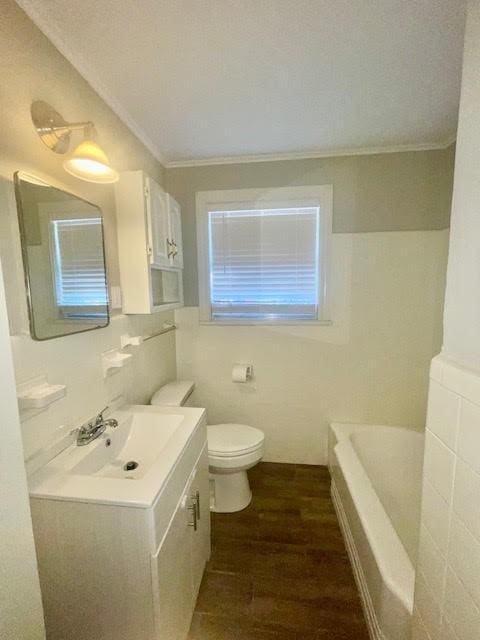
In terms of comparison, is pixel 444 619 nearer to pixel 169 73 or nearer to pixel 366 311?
pixel 366 311

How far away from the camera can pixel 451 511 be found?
0.69 meters

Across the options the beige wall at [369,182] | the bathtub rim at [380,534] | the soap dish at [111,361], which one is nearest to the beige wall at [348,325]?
the beige wall at [369,182]

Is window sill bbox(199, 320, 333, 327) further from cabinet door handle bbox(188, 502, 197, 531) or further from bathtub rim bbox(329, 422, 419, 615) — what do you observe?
cabinet door handle bbox(188, 502, 197, 531)

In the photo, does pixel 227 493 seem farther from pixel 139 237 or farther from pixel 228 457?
pixel 139 237

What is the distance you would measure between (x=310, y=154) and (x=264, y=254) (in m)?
0.75

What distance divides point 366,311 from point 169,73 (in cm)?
180

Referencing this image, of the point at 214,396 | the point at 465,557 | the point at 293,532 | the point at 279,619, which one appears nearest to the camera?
the point at 465,557

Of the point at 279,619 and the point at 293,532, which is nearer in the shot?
the point at 279,619

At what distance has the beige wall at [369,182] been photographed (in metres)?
1.88

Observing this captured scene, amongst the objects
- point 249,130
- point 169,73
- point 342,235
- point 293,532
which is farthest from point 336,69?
point 293,532

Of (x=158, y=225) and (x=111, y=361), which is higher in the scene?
(x=158, y=225)

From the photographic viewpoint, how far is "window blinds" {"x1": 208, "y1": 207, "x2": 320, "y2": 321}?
2090 mm

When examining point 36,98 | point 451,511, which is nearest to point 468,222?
point 451,511

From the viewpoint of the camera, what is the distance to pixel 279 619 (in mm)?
1226
